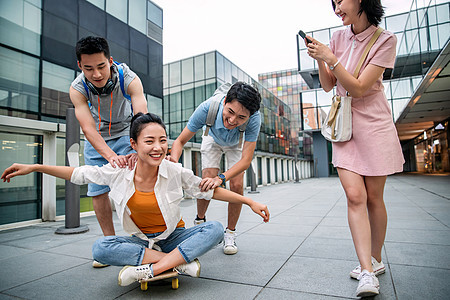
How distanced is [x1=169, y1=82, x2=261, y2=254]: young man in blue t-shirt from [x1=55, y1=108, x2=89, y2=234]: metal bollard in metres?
2.40

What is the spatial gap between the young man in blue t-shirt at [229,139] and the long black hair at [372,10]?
99 centimetres

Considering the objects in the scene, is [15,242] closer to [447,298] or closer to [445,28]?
[447,298]

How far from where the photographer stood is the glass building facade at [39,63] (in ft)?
18.7

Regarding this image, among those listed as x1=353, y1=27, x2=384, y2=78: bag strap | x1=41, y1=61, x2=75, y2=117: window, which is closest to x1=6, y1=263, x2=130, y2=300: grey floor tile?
x1=353, y1=27, x2=384, y2=78: bag strap

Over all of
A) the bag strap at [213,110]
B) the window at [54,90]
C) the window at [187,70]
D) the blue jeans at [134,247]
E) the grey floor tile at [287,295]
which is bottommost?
the grey floor tile at [287,295]

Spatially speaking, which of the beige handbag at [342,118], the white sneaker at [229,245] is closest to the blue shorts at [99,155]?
the white sneaker at [229,245]

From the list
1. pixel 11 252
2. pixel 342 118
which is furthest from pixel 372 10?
pixel 11 252

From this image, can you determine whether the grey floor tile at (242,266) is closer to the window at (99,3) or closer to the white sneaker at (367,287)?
the white sneaker at (367,287)

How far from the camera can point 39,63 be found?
954 cm

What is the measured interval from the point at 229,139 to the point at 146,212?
122cm

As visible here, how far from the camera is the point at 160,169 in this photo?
7.21ft

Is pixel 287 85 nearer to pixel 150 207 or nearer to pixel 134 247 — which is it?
pixel 150 207

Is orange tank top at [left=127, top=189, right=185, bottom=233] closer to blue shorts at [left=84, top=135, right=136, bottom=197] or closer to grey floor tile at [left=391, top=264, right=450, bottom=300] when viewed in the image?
blue shorts at [left=84, top=135, right=136, bottom=197]

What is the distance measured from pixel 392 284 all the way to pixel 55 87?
10750 mm
